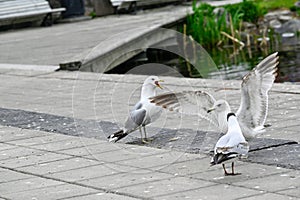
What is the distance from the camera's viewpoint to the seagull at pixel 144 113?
7219 mm

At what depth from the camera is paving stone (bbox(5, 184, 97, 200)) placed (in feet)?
19.6

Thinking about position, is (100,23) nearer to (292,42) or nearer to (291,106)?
(292,42)

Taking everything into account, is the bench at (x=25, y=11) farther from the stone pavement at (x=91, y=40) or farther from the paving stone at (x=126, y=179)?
the paving stone at (x=126, y=179)

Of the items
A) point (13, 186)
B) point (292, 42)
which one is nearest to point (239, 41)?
point (292, 42)

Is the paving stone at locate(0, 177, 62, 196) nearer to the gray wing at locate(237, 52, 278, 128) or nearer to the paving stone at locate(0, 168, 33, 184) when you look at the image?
the paving stone at locate(0, 168, 33, 184)

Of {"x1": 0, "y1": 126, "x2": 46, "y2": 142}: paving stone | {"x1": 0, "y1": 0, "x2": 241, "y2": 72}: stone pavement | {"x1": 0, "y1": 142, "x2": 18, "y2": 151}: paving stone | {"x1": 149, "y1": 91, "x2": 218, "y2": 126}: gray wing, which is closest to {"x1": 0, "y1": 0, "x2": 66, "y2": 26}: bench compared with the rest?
{"x1": 0, "y1": 0, "x2": 241, "y2": 72}: stone pavement

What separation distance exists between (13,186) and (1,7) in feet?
53.0

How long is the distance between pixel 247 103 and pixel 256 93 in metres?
0.11

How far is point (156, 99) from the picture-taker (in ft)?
22.4

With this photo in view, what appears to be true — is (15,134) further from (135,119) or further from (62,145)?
(135,119)

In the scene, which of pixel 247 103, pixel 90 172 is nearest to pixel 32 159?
pixel 90 172

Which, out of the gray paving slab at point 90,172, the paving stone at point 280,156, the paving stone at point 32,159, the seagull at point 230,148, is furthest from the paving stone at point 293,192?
the paving stone at point 32,159

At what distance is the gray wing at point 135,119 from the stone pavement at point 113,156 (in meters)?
0.21

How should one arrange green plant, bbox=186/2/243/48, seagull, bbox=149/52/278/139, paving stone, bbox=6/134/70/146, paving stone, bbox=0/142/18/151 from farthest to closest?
1. green plant, bbox=186/2/243/48
2. paving stone, bbox=6/134/70/146
3. paving stone, bbox=0/142/18/151
4. seagull, bbox=149/52/278/139
